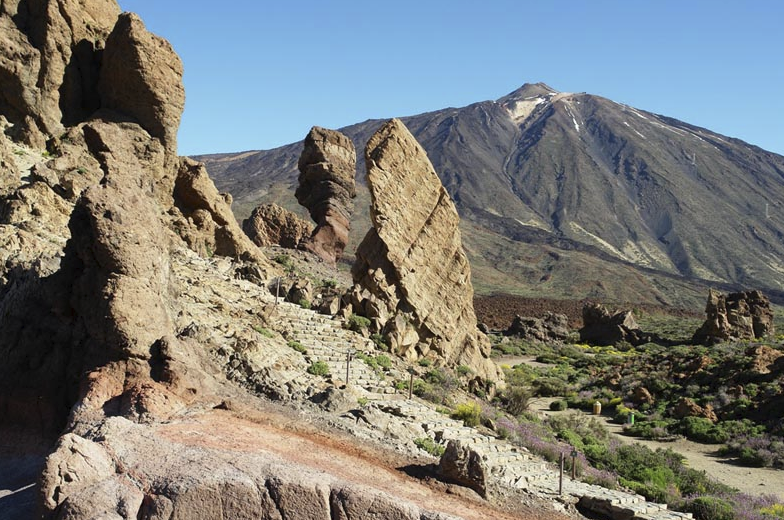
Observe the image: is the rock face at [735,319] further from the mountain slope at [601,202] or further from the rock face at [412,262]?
the mountain slope at [601,202]

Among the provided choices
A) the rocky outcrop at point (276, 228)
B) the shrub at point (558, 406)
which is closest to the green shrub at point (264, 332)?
the shrub at point (558, 406)

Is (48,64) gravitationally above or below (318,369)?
above

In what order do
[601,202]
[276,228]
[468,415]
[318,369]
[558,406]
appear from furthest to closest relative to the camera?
[601,202] → [276,228] → [558,406] → [318,369] → [468,415]

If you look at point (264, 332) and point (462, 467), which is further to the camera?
point (264, 332)

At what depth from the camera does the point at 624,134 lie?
18975cm

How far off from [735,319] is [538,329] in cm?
1163

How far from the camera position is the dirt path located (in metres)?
15.9

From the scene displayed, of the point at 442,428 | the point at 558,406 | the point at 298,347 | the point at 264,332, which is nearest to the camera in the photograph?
the point at 442,428

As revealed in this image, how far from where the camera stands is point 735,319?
38.3 m

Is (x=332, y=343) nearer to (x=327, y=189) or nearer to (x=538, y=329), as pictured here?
(x=327, y=189)

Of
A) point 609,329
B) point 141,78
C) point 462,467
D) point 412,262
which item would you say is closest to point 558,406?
point 412,262

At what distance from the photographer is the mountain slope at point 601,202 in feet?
302

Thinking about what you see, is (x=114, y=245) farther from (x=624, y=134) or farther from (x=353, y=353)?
(x=624, y=134)

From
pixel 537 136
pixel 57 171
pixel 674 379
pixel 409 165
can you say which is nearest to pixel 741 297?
pixel 674 379
